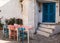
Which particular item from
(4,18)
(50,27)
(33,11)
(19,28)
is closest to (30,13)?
(33,11)

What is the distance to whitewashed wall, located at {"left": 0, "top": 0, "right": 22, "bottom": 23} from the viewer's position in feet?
59.2

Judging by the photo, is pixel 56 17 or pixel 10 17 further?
pixel 10 17

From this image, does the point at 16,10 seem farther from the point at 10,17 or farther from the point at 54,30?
the point at 54,30

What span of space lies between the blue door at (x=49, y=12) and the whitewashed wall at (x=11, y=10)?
113 inches

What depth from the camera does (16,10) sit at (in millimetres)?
18062

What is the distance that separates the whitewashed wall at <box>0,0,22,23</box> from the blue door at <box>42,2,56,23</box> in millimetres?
2865

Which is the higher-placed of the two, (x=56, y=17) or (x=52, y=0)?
(x=52, y=0)

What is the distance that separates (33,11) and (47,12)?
80.4 inches

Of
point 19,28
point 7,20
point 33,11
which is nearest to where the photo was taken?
point 19,28

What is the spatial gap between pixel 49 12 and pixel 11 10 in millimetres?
4110

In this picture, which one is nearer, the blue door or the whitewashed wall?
the blue door

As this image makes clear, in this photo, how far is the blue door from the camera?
15.9 m

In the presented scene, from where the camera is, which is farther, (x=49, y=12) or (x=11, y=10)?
(x=11, y=10)

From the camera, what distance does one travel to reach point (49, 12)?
16078mm
